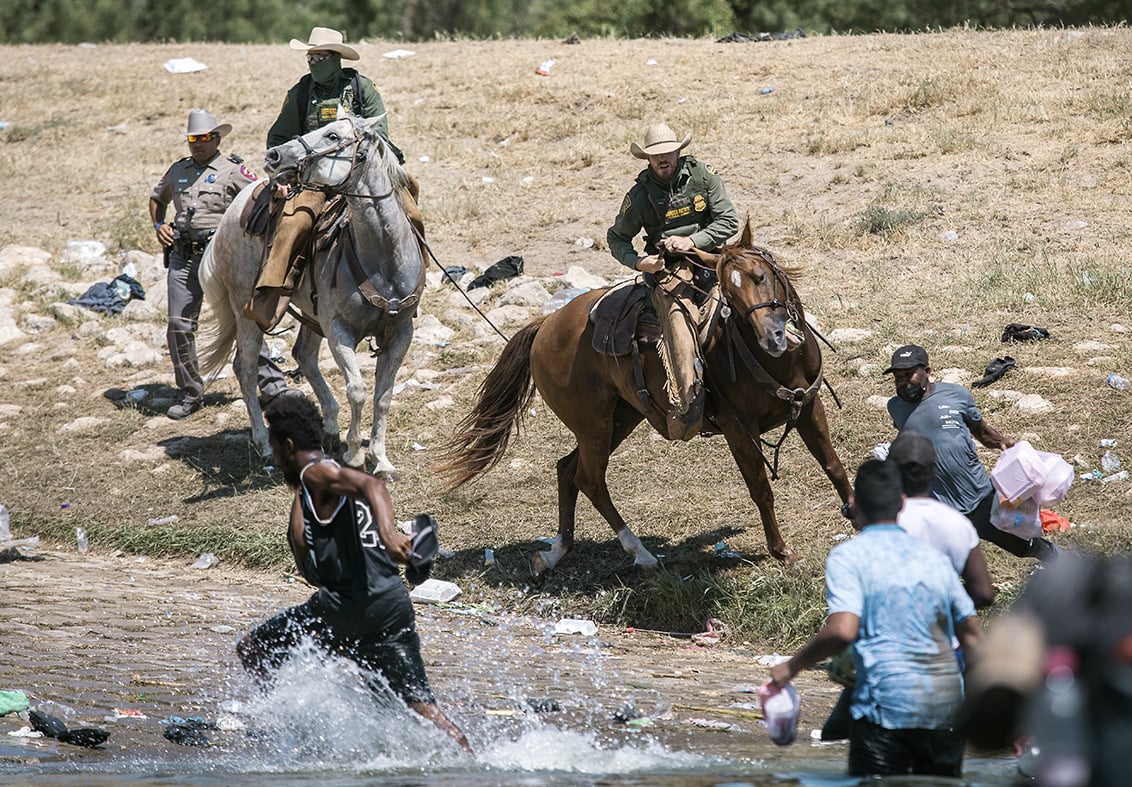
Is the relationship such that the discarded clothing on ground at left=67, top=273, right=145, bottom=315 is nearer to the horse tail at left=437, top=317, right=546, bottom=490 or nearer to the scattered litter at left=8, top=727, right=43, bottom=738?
the horse tail at left=437, top=317, right=546, bottom=490

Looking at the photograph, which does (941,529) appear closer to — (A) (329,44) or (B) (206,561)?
(B) (206,561)

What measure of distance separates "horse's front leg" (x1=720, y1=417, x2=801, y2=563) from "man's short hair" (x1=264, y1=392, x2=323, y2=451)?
346cm

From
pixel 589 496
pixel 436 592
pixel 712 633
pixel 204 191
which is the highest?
pixel 204 191

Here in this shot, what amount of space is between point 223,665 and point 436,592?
1795mm

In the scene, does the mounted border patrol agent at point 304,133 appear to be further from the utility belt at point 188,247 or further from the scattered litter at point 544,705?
the scattered litter at point 544,705

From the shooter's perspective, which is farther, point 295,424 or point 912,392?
point 912,392

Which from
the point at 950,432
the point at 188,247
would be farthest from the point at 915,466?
the point at 188,247

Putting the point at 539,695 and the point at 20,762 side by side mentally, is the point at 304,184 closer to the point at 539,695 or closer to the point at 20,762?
the point at 539,695

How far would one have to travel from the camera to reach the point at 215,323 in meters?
11.9

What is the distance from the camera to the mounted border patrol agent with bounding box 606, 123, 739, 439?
27.1 feet

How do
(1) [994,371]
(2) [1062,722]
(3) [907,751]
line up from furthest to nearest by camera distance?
(1) [994,371] < (3) [907,751] < (2) [1062,722]

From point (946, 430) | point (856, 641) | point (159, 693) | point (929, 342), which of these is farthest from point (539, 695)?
point (929, 342)

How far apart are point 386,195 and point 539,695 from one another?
4.28 m

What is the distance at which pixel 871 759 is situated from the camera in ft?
14.4
